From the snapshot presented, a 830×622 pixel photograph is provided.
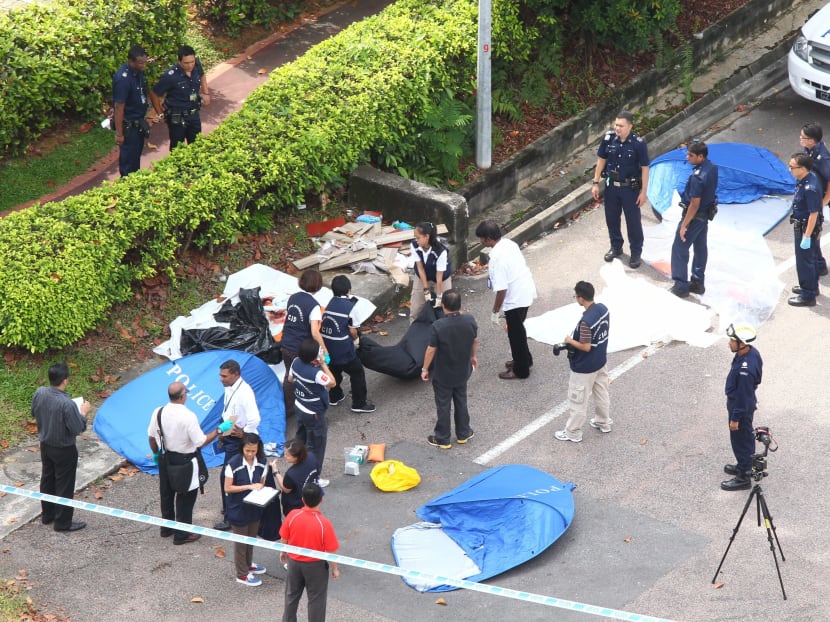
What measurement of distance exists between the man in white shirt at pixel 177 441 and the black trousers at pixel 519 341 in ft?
11.1

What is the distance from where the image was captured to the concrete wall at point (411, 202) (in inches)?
531

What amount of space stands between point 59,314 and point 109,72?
185 inches

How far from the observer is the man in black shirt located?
10422 mm

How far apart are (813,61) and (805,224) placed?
4.26m

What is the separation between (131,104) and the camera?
13.1 metres

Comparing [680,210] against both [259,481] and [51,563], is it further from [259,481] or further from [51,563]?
[51,563]

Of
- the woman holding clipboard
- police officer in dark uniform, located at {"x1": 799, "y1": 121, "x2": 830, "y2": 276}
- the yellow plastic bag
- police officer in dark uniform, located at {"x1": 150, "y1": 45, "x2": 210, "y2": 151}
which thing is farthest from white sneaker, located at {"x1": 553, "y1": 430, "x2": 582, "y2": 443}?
police officer in dark uniform, located at {"x1": 150, "y1": 45, "x2": 210, "y2": 151}

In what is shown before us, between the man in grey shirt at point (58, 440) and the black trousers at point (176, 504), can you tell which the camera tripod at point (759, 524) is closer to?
the black trousers at point (176, 504)

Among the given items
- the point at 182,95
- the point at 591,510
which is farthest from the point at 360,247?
the point at 591,510

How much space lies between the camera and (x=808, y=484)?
32.8 ft

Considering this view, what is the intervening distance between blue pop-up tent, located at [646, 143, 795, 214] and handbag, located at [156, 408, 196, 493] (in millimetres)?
7369

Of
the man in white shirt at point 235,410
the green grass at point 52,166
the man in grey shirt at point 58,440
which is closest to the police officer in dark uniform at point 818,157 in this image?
the man in white shirt at point 235,410

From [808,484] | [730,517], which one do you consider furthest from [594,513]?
[808,484]

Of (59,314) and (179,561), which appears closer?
(179,561)
